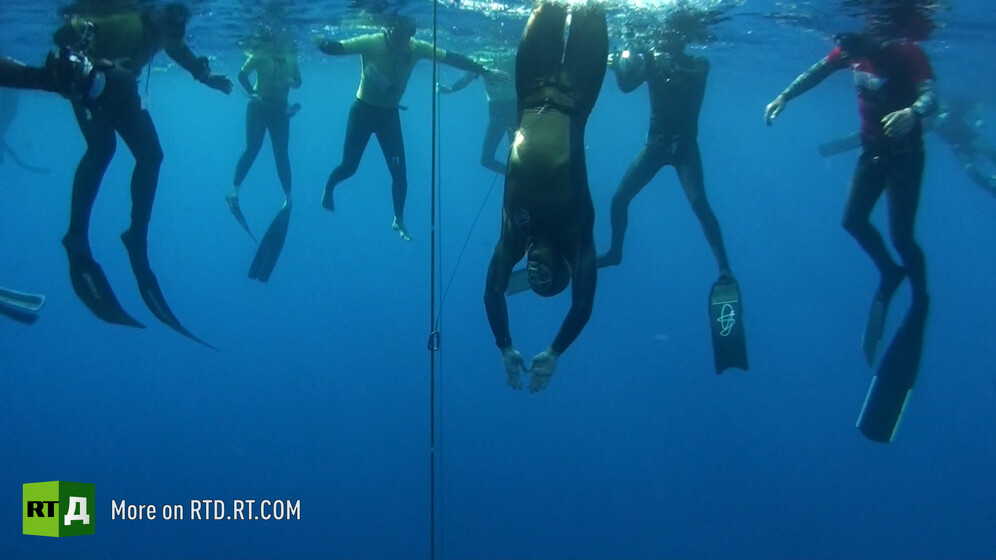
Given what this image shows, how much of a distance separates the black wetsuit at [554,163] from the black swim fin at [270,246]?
4890mm

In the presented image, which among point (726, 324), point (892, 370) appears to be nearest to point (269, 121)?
point (726, 324)

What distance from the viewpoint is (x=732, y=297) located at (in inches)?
315

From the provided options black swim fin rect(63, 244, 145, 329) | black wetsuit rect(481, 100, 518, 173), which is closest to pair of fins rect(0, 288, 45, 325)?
black swim fin rect(63, 244, 145, 329)

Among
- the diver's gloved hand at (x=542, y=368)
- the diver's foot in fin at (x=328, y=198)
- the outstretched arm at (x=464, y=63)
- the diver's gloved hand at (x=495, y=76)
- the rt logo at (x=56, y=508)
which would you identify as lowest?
the rt logo at (x=56, y=508)

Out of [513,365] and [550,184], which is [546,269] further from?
[513,365]

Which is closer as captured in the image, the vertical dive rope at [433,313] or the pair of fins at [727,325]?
the vertical dive rope at [433,313]

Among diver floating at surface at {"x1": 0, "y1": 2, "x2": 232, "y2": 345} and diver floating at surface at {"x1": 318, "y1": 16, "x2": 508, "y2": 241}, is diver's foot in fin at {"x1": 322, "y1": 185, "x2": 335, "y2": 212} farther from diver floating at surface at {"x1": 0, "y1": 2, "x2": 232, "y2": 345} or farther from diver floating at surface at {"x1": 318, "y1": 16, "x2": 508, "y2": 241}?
diver floating at surface at {"x1": 0, "y1": 2, "x2": 232, "y2": 345}

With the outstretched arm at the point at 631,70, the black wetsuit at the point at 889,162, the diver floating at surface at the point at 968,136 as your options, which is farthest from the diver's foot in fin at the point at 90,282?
the diver floating at surface at the point at 968,136

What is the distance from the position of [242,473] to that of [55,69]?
8.07 metres

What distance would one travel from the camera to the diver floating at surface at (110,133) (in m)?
7.20

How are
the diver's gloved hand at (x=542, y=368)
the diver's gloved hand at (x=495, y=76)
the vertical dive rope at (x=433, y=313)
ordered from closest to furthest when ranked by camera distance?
the vertical dive rope at (x=433, y=313), the diver's gloved hand at (x=542, y=368), the diver's gloved hand at (x=495, y=76)

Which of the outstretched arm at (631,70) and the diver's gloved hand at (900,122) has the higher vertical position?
the outstretched arm at (631,70)

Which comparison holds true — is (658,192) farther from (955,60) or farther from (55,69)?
(55,69)

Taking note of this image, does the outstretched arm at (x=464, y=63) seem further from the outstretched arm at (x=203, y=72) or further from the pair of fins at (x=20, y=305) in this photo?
the pair of fins at (x=20, y=305)
